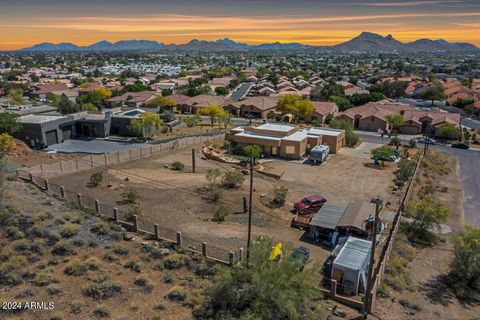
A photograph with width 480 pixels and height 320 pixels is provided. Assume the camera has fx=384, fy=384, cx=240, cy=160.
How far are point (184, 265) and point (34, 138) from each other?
118ft

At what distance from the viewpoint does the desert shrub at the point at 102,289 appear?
16.9 metres

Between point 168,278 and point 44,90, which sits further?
point 44,90

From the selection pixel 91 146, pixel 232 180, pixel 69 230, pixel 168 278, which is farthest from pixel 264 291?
pixel 91 146

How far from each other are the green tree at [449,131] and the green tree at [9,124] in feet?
191

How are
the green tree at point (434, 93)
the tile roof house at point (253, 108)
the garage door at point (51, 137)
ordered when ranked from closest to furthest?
the garage door at point (51, 137), the tile roof house at point (253, 108), the green tree at point (434, 93)

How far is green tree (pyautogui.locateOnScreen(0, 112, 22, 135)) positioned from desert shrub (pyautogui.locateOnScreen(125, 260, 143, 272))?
34102mm

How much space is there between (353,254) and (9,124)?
139ft

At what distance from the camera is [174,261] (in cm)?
2005

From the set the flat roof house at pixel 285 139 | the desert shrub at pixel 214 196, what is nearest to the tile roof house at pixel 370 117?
the flat roof house at pixel 285 139

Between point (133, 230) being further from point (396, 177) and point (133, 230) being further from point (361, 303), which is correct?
point (396, 177)

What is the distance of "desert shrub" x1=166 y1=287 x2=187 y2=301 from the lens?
17.1 m

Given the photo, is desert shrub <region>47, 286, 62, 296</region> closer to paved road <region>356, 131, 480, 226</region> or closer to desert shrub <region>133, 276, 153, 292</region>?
desert shrub <region>133, 276, 153, 292</region>

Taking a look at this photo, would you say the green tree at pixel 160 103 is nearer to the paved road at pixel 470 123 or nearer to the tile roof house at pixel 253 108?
the tile roof house at pixel 253 108

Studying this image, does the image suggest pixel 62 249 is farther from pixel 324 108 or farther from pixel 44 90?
pixel 44 90
